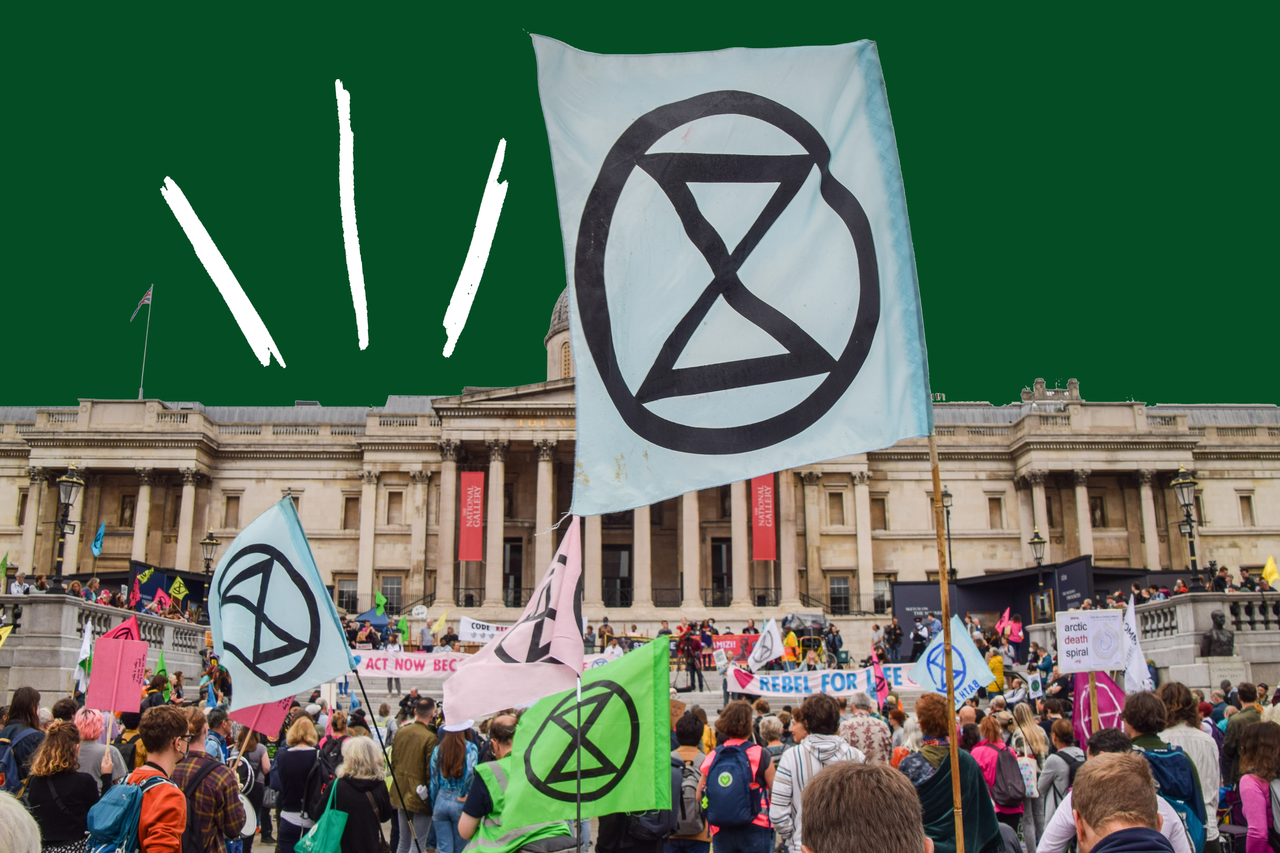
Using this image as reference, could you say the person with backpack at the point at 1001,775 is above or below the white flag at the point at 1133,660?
below

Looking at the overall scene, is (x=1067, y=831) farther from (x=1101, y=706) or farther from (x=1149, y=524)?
(x=1149, y=524)

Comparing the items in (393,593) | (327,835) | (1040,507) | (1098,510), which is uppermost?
(1098,510)

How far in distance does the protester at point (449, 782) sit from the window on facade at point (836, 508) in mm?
46858

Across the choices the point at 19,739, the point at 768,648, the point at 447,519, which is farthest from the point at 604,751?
the point at 447,519

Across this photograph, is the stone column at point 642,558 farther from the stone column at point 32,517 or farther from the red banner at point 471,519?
the stone column at point 32,517

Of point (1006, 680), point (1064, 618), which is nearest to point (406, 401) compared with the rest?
point (1006, 680)

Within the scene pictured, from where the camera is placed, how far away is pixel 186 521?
2048 inches

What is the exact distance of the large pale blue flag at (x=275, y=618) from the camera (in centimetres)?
820

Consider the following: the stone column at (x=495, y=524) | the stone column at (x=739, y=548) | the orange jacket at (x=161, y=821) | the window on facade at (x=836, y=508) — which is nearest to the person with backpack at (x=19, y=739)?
the orange jacket at (x=161, y=821)

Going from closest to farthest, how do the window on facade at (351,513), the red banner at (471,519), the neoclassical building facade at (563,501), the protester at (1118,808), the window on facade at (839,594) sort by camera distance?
the protester at (1118,808)
the red banner at (471,519)
the neoclassical building facade at (563,501)
the window on facade at (839,594)
the window on facade at (351,513)

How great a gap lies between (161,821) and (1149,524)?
181ft

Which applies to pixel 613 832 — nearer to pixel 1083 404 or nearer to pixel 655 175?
pixel 655 175

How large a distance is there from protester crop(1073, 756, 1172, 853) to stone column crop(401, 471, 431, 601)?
49.9m

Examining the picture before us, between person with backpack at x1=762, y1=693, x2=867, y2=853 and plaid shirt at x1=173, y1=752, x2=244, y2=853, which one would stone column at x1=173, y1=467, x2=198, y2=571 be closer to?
plaid shirt at x1=173, y1=752, x2=244, y2=853
